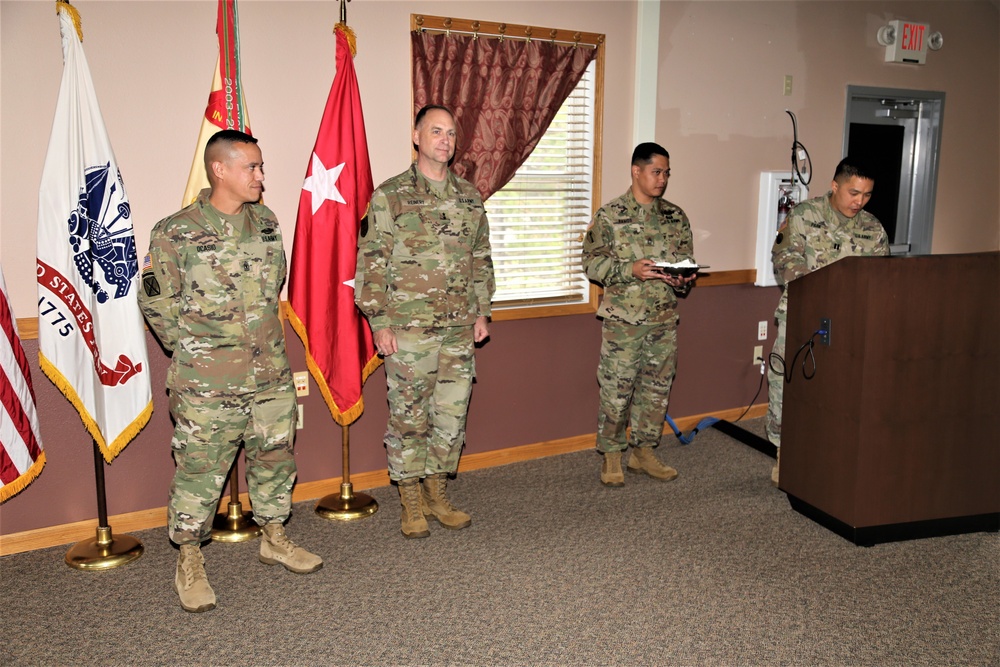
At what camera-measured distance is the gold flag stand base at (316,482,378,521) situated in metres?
3.46

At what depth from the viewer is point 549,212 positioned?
13.5ft

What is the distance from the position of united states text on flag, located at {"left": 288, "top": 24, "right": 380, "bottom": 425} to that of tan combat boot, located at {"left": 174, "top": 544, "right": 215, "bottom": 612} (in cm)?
88

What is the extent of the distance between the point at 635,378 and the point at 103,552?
2405mm

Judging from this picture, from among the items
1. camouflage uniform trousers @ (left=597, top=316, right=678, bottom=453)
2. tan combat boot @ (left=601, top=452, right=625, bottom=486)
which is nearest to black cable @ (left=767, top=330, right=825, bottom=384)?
camouflage uniform trousers @ (left=597, top=316, right=678, bottom=453)

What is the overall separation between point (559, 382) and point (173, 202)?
2.10 m

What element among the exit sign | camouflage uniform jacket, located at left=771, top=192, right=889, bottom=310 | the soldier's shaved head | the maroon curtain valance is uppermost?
the exit sign

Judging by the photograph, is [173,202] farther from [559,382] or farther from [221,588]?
[559,382]

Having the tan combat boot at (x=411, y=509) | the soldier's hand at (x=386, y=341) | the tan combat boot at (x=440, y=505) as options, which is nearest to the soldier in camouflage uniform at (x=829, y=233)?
the tan combat boot at (x=440, y=505)

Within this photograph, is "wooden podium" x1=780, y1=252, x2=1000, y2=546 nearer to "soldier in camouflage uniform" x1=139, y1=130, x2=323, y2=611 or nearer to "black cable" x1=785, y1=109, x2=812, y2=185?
"black cable" x1=785, y1=109, x2=812, y2=185

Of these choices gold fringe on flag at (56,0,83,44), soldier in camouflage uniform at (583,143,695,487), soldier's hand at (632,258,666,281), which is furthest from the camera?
soldier in camouflage uniform at (583,143,695,487)

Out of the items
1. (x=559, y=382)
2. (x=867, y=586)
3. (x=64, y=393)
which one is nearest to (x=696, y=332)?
(x=559, y=382)

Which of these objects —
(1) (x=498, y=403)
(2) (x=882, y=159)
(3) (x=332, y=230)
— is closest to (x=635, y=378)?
(1) (x=498, y=403)

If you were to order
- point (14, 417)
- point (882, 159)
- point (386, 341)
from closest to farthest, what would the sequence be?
1. point (14, 417)
2. point (386, 341)
3. point (882, 159)

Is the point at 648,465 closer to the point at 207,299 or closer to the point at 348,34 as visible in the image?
the point at 207,299
